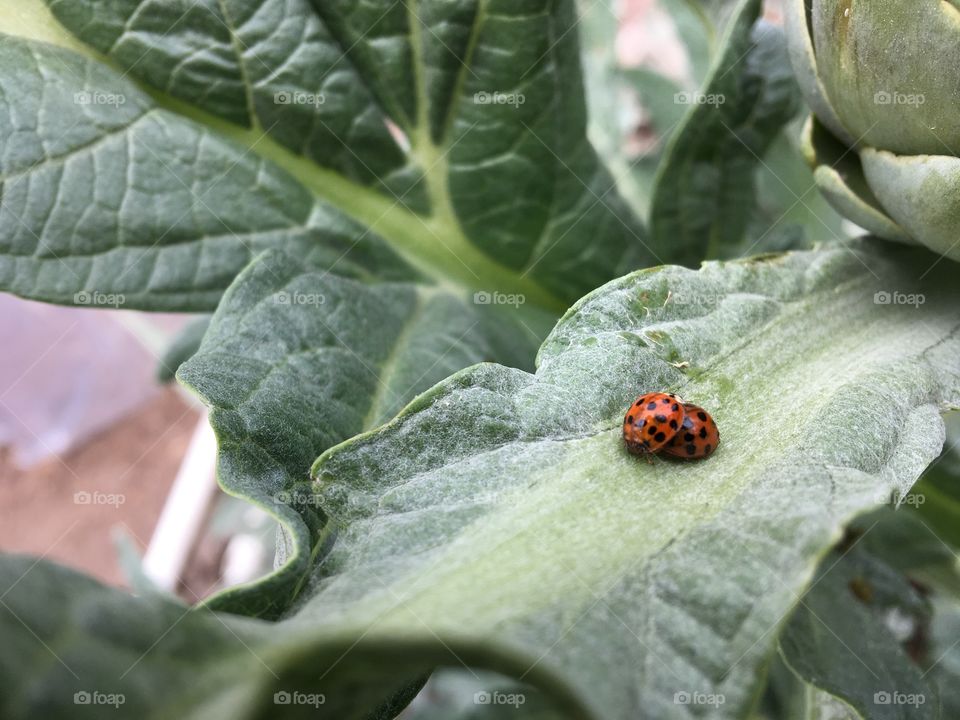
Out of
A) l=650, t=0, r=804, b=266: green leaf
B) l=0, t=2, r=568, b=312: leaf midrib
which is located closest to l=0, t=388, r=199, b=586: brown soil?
l=0, t=2, r=568, b=312: leaf midrib

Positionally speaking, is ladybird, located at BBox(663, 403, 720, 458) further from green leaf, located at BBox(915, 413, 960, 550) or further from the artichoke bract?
green leaf, located at BBox(915, 413, 960, 550)

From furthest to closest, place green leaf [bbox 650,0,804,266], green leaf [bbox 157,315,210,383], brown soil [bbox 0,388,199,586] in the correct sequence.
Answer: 1. brown soil [bbox 0,388,199,586]
2. green leaf [bbox 157,315,210,383]
3. green leaf [bbox 650,0,804,266]

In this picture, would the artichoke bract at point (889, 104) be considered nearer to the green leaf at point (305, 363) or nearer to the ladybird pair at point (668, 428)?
the ladybird pair at point (668, 428)

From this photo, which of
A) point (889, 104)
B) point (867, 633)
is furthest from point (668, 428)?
point (867, 633)

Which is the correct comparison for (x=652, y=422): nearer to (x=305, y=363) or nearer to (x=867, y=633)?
(x=305, y=363)

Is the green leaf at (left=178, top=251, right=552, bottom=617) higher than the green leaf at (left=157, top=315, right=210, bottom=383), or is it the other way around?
the green leaf at (left=178, top=251, right=552, bottom=617)

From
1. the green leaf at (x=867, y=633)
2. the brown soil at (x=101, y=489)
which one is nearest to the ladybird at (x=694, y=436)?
the green leaf at (x=867, y=633)

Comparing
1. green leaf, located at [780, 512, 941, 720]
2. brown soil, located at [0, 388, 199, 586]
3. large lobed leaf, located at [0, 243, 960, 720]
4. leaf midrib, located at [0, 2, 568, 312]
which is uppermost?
large lobed leaf, located at [0, 243, 960, 720]

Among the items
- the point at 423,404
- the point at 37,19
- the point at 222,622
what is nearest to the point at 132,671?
the point at 222,622
